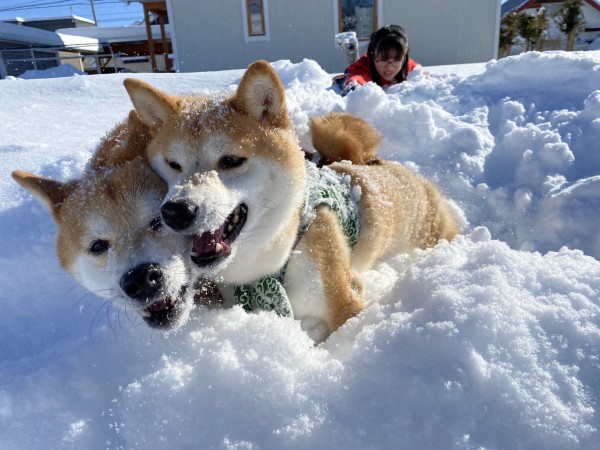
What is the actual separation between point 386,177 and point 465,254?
2.43ft

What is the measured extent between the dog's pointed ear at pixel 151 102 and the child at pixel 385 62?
3.26 meters

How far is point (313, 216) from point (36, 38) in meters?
15.6

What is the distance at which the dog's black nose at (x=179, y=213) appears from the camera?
1245 mm

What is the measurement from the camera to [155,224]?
142 cm

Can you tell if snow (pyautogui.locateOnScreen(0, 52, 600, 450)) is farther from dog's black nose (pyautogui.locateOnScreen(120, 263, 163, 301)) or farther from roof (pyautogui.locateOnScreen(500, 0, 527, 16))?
roof (pyautogui.locateOnScreen(500, 0, 527, 16))

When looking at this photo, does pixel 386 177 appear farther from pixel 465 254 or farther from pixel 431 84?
pixel 431 84

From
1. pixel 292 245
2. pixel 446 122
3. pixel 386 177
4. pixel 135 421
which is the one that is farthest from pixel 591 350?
pixel 446 122

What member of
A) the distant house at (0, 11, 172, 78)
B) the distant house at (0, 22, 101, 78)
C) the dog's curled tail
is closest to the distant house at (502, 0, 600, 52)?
the distant house at (0, 11, 172, 78)

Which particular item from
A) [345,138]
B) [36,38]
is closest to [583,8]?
[36,38]

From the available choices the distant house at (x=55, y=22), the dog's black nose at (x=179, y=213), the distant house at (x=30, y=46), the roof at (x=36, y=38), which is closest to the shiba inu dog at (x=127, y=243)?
the dog's black nose at (x=179, y=213)

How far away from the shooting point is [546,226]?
2.45 m

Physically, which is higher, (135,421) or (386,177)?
(386,177)

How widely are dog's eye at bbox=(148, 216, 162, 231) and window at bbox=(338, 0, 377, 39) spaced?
10643mm

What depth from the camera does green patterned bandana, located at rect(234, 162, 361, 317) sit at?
5.17 feet
